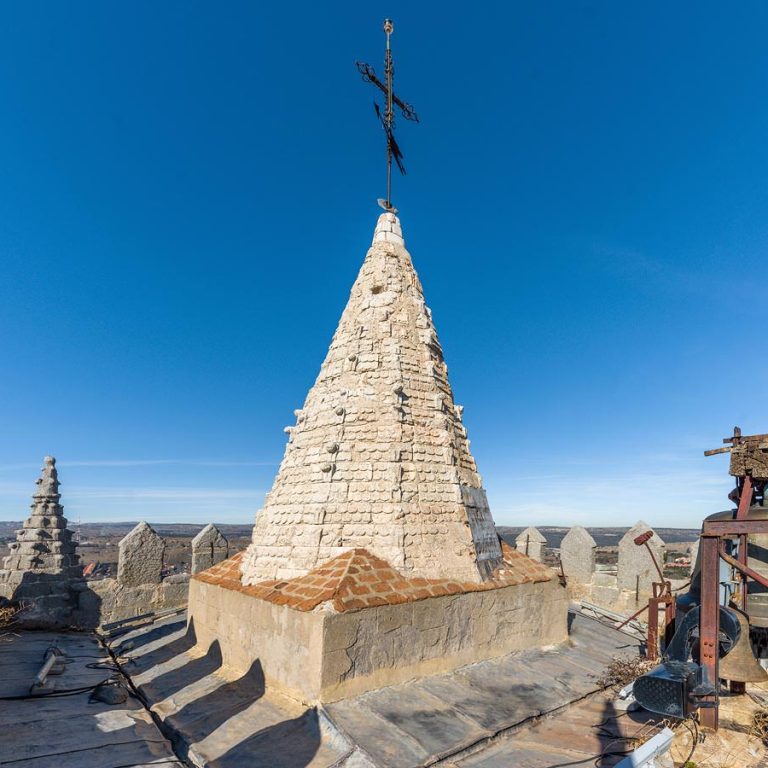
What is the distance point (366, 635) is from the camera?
6562 millimetres

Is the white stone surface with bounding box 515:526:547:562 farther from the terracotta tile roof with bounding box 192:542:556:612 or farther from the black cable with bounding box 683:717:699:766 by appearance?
the black cable with bounding box 683:717:699:766

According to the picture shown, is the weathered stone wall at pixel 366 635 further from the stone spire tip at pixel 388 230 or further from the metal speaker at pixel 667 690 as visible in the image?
the stone spire tip at pixel 388 230

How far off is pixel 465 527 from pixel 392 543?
146 centimetres

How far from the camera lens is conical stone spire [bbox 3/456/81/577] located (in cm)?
1202

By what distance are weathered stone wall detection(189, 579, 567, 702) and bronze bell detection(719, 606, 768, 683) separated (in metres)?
3.15

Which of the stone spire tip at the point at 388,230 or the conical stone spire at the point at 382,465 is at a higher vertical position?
the stone spire tip at the point at 388,230

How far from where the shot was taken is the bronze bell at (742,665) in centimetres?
604

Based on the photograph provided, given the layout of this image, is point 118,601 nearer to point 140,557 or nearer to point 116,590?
point 116,590

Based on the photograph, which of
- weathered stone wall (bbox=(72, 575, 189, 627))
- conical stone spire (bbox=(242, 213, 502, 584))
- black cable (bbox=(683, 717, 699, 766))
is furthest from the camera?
→ weathered stone wall (bbox=(72, 575, 189, 627))

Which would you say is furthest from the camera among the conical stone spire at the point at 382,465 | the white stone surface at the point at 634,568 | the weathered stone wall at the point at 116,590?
the white stone surface at the point at 634,568

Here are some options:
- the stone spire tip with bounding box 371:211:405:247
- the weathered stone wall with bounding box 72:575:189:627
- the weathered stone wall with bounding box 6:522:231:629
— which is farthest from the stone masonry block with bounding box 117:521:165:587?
the stone spire tip with bounding box 371:211:405:247

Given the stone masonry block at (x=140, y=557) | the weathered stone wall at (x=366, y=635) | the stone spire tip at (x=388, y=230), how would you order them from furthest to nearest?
the stone masonry block at (x=140, y=557) → the stone spire tip at (x=388, y=230) → the weathered stone wall at (x=366, y=635)

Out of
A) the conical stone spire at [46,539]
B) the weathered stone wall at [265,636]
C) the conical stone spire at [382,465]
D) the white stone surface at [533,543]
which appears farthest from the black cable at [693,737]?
the conical stone spire at [46,539]

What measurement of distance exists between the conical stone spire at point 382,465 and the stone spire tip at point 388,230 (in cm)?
87
